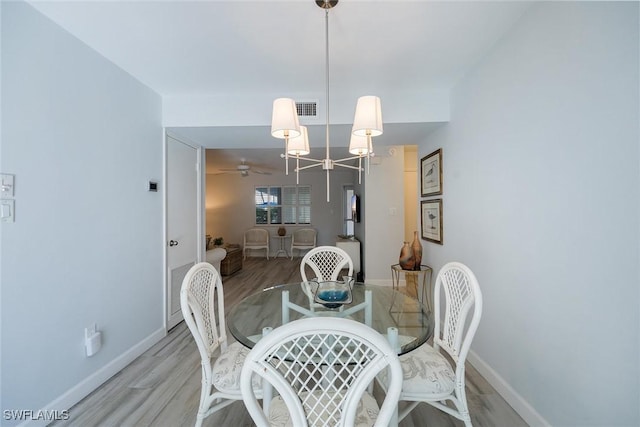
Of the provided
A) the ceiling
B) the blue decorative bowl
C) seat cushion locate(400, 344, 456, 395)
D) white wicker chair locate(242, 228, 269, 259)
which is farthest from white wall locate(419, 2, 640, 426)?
white wicker chair locate(242, 228, 269, 259)

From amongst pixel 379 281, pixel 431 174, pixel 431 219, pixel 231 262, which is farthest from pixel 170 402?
pixel 231 262

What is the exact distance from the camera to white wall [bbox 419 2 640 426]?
1100 millimetres

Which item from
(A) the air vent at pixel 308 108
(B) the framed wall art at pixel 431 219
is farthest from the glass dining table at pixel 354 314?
(A) the air vent at pixel 308 108

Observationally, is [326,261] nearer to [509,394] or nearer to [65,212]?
[509,394]

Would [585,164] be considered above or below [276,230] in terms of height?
above

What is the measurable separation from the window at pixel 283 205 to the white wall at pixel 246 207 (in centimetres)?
16

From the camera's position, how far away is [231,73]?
2324 millimetres

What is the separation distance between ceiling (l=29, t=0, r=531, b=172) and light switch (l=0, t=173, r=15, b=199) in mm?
983

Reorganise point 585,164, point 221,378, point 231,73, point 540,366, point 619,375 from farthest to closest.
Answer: point 231,73, point 540,366, point 221,378, point 585,164, point 619,375

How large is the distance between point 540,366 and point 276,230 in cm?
694

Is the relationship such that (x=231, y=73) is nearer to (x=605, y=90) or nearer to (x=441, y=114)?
(x=441, y=114)

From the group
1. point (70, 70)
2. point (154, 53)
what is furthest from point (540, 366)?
point (70, 70)

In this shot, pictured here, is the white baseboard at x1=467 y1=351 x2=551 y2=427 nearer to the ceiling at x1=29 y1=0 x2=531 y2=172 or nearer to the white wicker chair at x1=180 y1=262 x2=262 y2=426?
the white wicker chair at x1=180 y1=262 x2=262 y2=426

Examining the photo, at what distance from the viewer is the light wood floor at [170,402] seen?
1.66 metres
